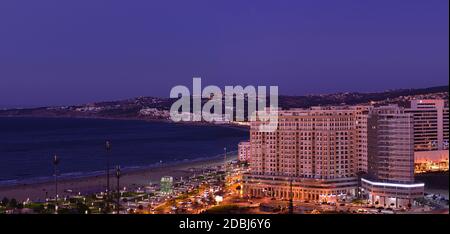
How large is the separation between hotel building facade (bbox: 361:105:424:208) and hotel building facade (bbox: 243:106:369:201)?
233 mm

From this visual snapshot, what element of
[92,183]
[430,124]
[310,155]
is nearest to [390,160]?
[310,155]

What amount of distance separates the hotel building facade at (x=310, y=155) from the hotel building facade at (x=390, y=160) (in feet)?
0.76

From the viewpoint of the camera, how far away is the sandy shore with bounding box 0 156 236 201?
852 centimetres

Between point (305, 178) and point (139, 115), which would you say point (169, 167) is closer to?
point (305, 178)

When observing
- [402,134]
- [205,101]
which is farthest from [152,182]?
[205,101]

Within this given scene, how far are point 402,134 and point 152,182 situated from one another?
166 inches

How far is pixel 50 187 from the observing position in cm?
930

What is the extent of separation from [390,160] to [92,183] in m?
4.84

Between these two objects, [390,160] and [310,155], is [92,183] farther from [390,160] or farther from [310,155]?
[390,160]

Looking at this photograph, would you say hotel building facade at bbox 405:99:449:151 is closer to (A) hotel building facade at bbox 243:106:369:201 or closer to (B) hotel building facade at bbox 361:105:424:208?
(A) hotel building facade at bbox 243:106:369:201

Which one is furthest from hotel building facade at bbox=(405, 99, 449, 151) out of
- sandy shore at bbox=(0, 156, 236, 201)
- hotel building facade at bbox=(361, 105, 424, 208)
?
sandy shore at bbox=(0, 156, 236, 201)

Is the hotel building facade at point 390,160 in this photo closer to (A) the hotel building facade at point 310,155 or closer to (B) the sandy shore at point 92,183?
(A) the hotel building facade at point 310,155

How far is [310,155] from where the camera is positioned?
324 inches

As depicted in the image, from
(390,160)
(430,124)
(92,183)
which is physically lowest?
(92,183)
